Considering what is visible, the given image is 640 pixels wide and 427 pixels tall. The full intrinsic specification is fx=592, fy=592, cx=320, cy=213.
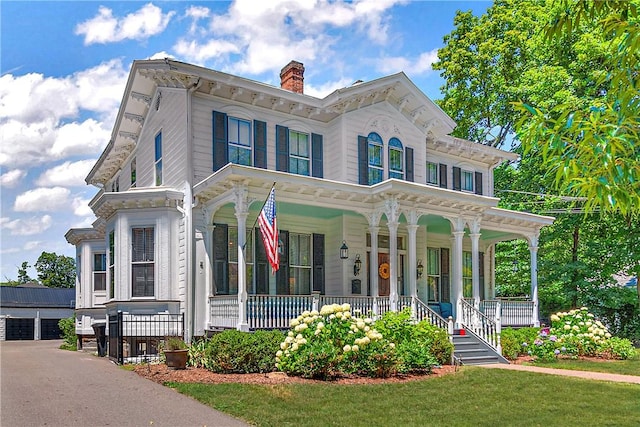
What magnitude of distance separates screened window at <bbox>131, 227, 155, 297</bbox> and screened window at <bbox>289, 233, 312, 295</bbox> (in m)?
3.86

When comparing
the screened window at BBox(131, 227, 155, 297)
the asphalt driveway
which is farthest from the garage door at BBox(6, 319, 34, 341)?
the asphalt driveway

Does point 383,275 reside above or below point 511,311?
above

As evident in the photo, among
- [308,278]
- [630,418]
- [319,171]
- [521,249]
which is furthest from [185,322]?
[521,249]

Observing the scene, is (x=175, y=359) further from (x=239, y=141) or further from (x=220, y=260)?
(x=239, y=141)

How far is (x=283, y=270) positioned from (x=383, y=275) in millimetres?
3571

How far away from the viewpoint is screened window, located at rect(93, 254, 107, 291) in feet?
71.9

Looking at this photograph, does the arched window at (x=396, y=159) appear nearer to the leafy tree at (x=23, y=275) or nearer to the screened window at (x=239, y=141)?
the screened window at (x=239, y=141)

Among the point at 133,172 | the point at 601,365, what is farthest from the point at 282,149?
the point at 601,365

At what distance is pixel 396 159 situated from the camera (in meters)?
18.7

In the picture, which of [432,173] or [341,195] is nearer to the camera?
[341,195]

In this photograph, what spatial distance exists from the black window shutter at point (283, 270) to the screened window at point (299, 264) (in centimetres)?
12

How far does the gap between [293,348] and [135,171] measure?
1060 centimetres

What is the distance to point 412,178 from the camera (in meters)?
18.9

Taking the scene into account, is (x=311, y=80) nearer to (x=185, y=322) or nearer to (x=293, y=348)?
(x=185, y=322)
